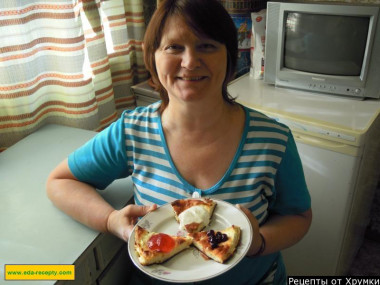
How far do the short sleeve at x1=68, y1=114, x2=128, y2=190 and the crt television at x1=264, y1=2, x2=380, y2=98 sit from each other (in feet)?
3.02

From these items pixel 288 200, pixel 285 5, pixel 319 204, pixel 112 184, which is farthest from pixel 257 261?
pixel 285 5

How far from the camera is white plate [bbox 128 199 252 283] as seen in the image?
0.74 metres

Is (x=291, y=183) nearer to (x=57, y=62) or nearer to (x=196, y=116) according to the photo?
(x=196, y=116)

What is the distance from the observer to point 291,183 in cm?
96

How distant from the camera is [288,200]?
0.98m

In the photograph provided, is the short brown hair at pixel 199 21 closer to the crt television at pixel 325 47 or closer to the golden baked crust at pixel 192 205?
the golden baked crust at pixel 192 205

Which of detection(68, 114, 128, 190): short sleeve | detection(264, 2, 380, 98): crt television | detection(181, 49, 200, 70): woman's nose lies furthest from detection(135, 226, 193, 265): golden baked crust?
detection(264, 2, 380, 98): crt television

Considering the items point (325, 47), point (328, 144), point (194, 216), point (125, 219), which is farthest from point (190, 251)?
point (325, 47)

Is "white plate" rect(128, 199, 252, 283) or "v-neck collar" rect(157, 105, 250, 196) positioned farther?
"v-neck collar" rect(157, 105, 250, 196)

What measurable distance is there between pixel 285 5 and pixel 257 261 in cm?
105

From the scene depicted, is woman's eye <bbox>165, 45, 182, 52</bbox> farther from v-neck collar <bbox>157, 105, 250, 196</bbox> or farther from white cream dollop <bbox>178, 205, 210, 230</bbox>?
white cream dollop <bbox>178, 205, 210, 230</bbox>

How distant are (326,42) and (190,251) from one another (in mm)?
1101

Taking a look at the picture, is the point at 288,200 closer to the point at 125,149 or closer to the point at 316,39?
the point at 125,149

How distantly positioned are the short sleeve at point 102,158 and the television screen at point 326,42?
937mm
